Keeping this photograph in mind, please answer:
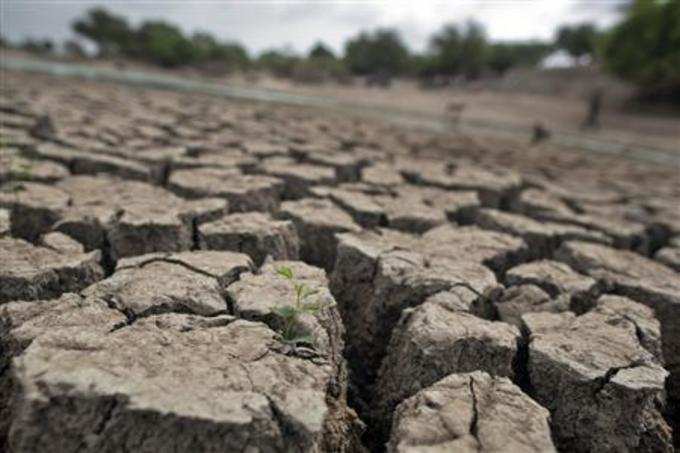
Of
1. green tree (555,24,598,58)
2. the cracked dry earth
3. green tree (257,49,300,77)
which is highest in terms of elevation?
green tree (555,24,598,58)

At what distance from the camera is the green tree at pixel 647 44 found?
2080 cm

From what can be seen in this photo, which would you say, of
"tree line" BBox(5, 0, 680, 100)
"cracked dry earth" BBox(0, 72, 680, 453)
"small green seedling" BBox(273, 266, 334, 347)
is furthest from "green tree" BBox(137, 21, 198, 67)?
"small green seedling" BBox(273, 266, 334, 347)

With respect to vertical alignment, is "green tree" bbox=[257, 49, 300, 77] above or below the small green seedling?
above

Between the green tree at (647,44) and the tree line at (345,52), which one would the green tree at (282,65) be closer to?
the tree line at (345,52)

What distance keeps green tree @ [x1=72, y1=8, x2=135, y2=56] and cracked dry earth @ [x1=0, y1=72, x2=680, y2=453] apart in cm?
4847

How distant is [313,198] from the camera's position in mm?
3234

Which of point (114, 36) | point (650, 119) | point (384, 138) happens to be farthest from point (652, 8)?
point (114, 36)

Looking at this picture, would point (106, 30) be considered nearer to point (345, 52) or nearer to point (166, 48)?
point (166, 48)

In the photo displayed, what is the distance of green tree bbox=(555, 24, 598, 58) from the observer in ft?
144

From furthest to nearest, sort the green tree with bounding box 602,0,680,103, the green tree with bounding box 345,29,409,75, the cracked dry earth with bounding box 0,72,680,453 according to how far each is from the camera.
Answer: the green tree with bounding box 345,29,409,75, the green tree with bounding box 602,0,680,103, the cracked dry earth with bounding box 0,72,680,453

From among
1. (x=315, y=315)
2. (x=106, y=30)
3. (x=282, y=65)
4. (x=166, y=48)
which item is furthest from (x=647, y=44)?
(x=106, y=30)

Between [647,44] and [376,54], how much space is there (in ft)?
81.7

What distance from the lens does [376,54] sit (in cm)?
4366

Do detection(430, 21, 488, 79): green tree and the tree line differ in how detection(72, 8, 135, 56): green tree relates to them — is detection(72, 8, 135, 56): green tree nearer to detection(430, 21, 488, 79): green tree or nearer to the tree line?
the tree line
